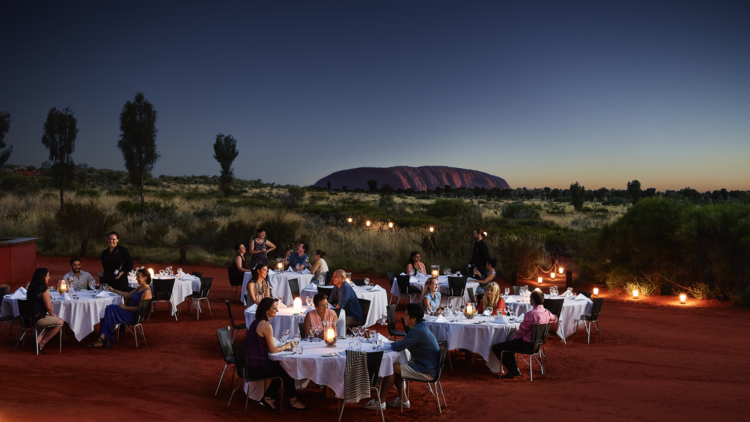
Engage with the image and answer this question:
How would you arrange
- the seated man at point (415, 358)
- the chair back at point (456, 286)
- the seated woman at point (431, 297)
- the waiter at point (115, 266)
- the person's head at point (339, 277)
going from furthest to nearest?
the chair back at point (456, 286) → the waiter at point (115, 266) → the seated woman at point (431, 297) → the person's head at point (339, 277) → the seated man at point (415, 358)

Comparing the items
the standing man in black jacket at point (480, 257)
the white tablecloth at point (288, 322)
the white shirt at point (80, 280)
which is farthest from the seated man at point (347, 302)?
the white shirt at point (80, 280)

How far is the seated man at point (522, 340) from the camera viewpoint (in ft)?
25.7

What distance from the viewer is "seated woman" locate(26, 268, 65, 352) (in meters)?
8.43

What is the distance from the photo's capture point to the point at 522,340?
310 inches

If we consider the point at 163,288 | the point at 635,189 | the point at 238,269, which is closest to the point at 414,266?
the point at 238,269

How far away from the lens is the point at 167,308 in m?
13.0

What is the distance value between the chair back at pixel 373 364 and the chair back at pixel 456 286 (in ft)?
20.3

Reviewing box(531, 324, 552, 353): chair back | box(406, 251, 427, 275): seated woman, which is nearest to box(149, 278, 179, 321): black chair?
box(406, 251, 427, 275): seated woman

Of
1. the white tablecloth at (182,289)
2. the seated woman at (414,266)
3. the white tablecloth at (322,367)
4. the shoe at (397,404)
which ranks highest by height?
the seated woman at (414,266)

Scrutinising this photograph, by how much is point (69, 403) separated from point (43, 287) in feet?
10.6

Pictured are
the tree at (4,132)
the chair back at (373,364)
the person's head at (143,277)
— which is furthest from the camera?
the tree at (4,132)

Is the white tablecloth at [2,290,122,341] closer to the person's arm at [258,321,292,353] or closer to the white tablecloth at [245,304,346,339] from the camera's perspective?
the white tablecloth at [245,304,346,339]

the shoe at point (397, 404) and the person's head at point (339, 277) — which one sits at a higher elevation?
the person's head at point (339, 277)

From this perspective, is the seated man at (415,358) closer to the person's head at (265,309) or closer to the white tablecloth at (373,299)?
the person's head at (265,309)
